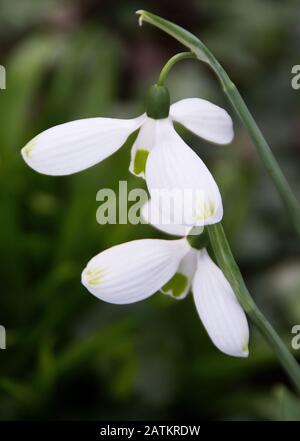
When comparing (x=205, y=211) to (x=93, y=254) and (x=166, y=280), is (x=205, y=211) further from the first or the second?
(x=93, y=254)

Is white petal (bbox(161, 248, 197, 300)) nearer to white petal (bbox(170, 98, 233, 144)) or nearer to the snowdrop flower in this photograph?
the snowdrop flower

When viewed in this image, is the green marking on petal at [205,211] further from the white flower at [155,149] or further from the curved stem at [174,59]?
the curved stem at [174,59]

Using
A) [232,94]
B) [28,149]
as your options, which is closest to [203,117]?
[232,94]

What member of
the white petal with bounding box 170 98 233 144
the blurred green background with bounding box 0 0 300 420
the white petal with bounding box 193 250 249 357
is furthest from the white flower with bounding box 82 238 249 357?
the blurred green background with bounding box 0 0 300 420

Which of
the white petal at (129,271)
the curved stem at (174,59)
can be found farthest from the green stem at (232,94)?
the white petal at (129,271)

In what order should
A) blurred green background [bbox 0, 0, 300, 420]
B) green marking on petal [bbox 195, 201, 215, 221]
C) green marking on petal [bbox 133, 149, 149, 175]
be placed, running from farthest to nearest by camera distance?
1. blurred green background [bbox 0, 0, 300, 420]
2. green marking on petal [bbox 133, 149, 149, 175]
3. green marking on petal [bbox 195, 201, 215, 221]

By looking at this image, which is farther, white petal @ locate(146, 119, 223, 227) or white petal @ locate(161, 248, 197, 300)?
white petal @ locate(161, 248, 197, 300)

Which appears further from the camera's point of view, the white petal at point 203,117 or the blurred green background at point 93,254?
the blurred green background at point 93,254
